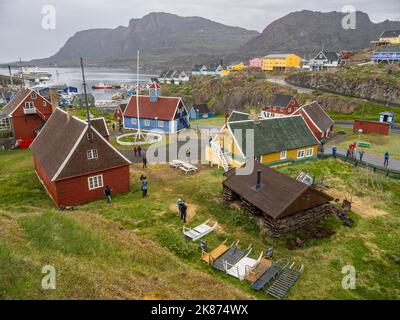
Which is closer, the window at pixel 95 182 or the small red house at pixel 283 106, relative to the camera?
the window at pixel 95 182

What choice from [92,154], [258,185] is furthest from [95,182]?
[258,185]

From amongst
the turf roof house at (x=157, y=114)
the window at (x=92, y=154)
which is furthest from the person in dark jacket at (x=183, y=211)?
the turf roof house at (x=157, y=114)

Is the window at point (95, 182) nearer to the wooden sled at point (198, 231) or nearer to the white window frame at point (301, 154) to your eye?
the wooden sled at point (198, 231)

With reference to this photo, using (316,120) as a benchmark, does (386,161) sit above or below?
below

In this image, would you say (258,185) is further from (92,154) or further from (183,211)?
(92,154)

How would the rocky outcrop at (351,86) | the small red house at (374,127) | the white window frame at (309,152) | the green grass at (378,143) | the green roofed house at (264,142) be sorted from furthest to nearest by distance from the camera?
1. the rocky outcrop at (351,86)
2. the small red house at (374,127)
3. the green grass at (378,143)
4. the white window frame at (309,152)
5. the green roofed house at (264,142)
